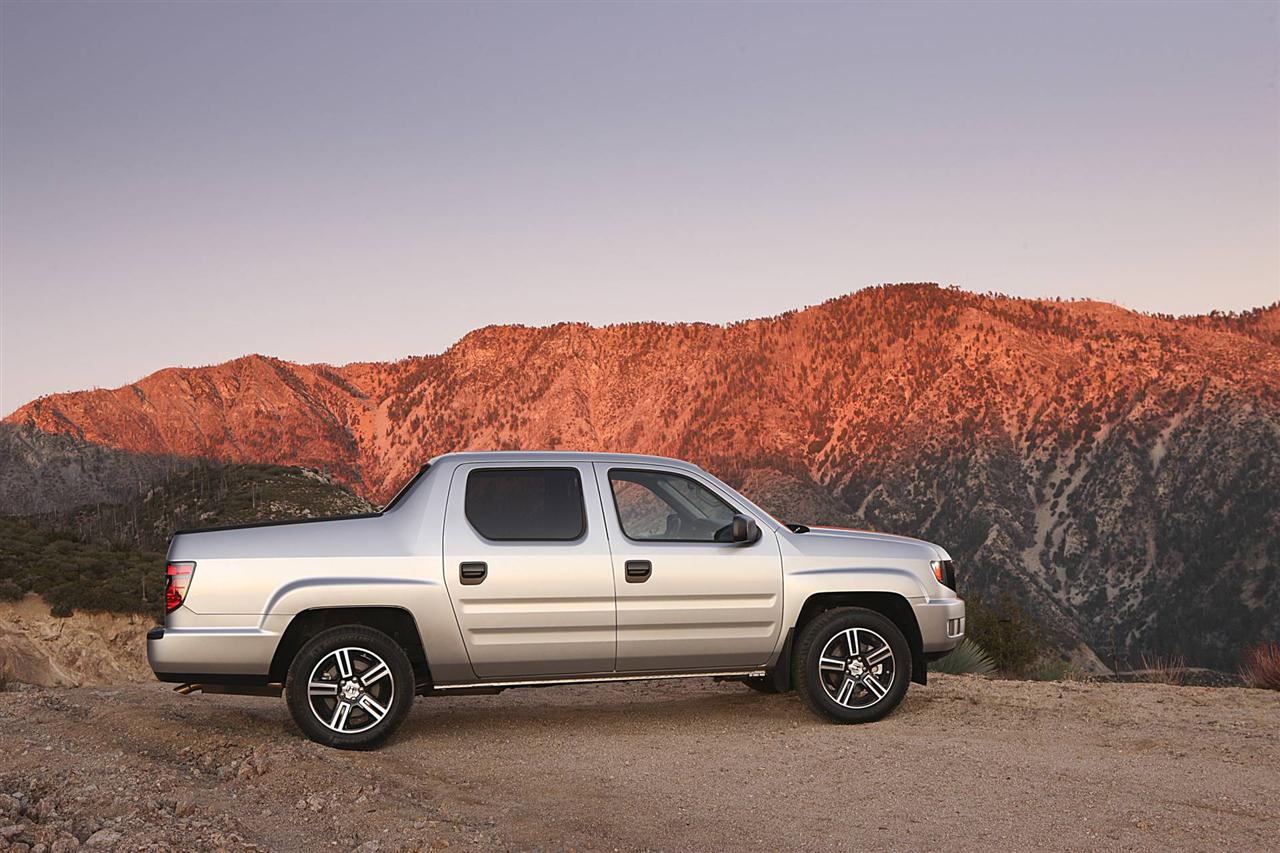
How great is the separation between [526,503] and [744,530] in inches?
58.8

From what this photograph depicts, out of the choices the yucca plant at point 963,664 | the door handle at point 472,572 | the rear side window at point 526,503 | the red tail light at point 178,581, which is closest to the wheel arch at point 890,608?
the rear side window at point 526,503

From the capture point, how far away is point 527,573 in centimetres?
796

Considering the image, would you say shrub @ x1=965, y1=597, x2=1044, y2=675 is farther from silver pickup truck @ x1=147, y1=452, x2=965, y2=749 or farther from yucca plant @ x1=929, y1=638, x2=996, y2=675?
silver pickup truck @ x1=147, y1=452, x2=965, y2=749

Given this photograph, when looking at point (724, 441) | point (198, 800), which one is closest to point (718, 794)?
point (198, 800)

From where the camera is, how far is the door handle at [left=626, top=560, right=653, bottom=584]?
26.7 ft

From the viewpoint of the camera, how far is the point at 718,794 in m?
6.75

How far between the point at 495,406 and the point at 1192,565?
52345mm

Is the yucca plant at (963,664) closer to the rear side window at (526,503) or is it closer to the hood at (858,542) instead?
the hood at (858,542)

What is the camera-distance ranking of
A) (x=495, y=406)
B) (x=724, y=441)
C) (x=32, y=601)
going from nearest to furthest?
(x=32, y=601) → (x=724, y=441) → (x=495, y=406)

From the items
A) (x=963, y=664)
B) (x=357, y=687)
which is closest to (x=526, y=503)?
(x=357, y=687)

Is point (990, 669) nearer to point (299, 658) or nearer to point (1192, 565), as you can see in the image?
point (299, 658)

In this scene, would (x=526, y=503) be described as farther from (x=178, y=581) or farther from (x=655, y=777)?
(x=178, y=581)

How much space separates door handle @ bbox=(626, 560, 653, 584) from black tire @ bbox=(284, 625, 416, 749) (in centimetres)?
157

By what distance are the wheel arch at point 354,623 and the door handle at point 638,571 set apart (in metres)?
1.44
